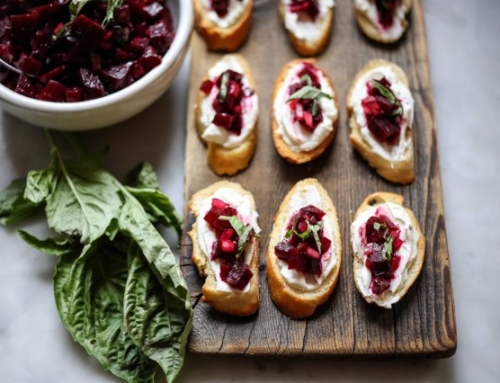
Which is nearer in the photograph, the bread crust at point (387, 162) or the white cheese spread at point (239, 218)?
the white cheese spread at point (239, 218)

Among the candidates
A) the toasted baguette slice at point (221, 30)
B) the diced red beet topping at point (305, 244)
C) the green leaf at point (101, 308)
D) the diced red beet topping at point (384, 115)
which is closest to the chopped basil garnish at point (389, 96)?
the diced red beet topping at point (384, 115)

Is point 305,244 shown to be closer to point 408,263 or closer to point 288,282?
point 288,282

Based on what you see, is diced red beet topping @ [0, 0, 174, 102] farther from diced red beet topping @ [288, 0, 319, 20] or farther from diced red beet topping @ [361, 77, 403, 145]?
diced red beet topping @ [361, 77, 403, 145]

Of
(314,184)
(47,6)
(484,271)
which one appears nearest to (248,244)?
(314,184)

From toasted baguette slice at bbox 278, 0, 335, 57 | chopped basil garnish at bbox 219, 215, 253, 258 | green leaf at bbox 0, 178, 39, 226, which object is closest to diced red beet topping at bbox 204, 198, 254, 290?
chopped basil garnish at bbox 219, 215, 253, 258

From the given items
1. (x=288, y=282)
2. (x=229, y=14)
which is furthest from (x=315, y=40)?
(x=288, y=282)

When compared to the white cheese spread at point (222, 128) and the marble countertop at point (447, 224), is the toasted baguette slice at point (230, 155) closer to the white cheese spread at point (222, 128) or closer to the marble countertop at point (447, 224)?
the white cheese spread at point (222, 128)
